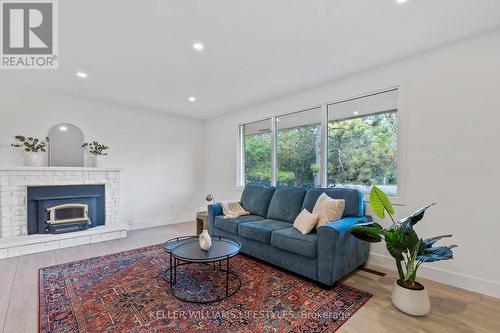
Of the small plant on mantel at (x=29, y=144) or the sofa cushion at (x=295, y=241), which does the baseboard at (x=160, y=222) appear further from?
the sofa cushion at (x=295, y=241)

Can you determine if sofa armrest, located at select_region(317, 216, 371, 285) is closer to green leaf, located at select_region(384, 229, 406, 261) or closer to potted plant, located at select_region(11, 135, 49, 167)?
green leaf, located at select_region(384, 229, 406, 261)

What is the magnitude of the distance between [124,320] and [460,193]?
3455mm

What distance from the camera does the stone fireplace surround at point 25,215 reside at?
351 centimetres

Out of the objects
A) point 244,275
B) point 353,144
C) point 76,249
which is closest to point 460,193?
point 353,144

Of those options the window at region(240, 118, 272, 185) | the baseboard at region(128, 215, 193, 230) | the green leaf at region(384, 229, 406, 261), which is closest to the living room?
the green leaf at region(384, 229, 406, 261)

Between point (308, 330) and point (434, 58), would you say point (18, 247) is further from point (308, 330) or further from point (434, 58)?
point (434, 58)

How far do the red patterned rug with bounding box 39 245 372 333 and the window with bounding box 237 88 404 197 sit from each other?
1.58 metres

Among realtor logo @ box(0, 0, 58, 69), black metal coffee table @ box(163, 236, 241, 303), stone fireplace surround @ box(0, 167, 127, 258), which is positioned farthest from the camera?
stone fireplace surround @ box(0, 167, 127, 258)

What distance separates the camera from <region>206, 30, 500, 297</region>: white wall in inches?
92.2

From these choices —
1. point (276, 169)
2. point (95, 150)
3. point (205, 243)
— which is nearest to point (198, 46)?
point (205, 243)

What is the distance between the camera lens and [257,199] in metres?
4.00

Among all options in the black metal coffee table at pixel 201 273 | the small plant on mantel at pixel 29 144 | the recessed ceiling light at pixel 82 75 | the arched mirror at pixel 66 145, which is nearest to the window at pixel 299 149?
the black metal coffee table at pixel 201 273

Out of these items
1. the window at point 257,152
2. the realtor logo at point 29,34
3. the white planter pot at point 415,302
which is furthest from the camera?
the window at point 257,152

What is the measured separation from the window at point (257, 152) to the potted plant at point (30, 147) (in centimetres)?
363
